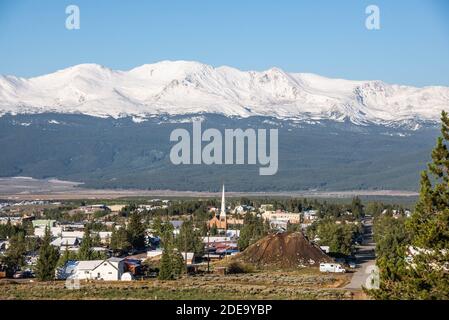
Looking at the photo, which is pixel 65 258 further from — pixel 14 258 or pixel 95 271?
pixel 95 271

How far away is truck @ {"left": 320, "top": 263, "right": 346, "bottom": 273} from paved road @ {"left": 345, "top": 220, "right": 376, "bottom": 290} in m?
0.58

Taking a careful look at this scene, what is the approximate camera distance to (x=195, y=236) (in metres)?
44.6

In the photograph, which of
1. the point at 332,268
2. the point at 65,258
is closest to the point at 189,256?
the point at 65,258

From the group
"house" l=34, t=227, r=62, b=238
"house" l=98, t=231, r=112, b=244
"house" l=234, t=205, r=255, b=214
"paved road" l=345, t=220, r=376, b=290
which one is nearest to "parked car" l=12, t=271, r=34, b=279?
"paved road" l=345, t=220, r=376, b=290

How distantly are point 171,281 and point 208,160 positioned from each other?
5091 inches

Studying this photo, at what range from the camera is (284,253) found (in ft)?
128

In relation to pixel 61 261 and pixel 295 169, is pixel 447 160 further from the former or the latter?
pixel 295 169

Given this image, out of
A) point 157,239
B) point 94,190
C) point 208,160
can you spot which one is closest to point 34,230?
point 157,239

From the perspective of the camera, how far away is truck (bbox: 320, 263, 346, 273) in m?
35.5

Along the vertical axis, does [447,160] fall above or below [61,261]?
above

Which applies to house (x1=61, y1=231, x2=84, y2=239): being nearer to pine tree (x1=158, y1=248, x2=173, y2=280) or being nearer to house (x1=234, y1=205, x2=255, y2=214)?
house (x1=234, y1=205, x2=255, y2=214)

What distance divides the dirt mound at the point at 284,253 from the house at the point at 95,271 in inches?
264

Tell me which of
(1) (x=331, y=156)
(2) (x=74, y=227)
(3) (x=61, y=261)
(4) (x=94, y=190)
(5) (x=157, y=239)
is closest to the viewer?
(3) (x=61, y=261)

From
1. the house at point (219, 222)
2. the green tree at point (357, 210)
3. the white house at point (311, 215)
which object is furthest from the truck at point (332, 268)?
the green tree at point (357, 210)
